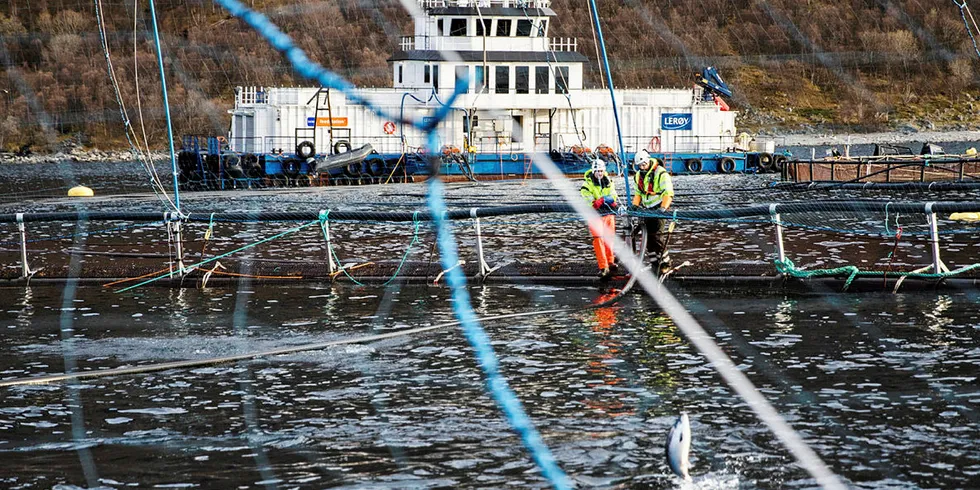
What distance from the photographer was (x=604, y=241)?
18375 mm

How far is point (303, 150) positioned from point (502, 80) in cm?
882

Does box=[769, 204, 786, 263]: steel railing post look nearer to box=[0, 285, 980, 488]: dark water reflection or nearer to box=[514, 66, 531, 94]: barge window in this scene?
box=[0, 285, 980, 488]: dark water reflection

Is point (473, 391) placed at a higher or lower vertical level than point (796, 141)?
lower

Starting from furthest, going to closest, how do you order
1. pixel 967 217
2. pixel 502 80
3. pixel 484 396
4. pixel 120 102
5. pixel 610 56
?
pixel 610 56 → pixel 502 80 → pixel 967 217 → pixel 120 102 → pixel 484 396

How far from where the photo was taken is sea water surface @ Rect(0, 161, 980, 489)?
9.29m

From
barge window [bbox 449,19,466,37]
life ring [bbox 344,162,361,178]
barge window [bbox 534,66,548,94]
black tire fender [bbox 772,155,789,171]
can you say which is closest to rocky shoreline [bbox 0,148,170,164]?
barge window [bbox 449,19,466,37]

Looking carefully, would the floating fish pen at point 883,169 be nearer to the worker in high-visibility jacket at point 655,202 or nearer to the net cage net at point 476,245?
the net cage net at point 476,245

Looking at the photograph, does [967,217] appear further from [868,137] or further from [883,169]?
[868,137]

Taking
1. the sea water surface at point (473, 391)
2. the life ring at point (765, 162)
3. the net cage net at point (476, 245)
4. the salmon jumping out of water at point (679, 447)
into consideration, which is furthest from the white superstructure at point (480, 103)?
the salmon jumping out of water at point (679, 447)

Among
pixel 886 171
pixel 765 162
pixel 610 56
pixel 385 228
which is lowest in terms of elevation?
pixel 385 228

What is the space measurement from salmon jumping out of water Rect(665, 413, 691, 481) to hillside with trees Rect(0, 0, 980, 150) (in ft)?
311

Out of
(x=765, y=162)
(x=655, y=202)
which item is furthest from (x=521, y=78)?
(x=655, y=202)

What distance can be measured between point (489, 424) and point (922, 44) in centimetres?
15165

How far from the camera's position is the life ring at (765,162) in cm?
5897
